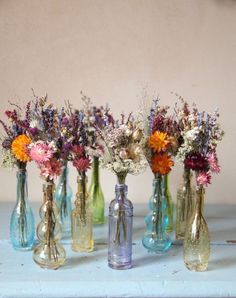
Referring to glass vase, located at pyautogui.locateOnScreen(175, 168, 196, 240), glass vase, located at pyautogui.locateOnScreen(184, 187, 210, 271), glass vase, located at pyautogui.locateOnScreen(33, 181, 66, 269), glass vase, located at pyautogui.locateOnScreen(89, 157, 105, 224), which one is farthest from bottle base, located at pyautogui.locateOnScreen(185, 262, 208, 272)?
glass vase, located at pyautogui.locateOnScreen(89, 157, 105, 224)

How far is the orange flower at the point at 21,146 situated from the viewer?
4.08 ft

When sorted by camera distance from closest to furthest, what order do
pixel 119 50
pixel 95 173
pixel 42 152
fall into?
pixel 42 152
pixel 95 173
pixel 119 50

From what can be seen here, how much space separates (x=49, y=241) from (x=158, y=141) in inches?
15.8

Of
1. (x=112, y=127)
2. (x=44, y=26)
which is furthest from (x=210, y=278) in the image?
(x=44, y=26)

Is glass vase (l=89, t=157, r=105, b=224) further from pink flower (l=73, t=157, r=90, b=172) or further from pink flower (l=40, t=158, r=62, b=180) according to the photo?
pink flower (l=40, t=158, r=62, b=180)

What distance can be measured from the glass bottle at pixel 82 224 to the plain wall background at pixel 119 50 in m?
0.55

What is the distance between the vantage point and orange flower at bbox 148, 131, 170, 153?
1243 millimetres

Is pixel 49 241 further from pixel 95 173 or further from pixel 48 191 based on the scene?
pixel 95 173

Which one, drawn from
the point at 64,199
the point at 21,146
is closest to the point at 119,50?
the point at 64,199

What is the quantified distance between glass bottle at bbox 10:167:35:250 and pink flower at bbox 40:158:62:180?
19cm

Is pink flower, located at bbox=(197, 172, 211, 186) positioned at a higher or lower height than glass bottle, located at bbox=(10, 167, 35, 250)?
higher

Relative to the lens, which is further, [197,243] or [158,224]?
[158,224]

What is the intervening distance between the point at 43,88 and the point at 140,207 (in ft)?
2.00

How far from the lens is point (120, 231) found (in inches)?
49.9
